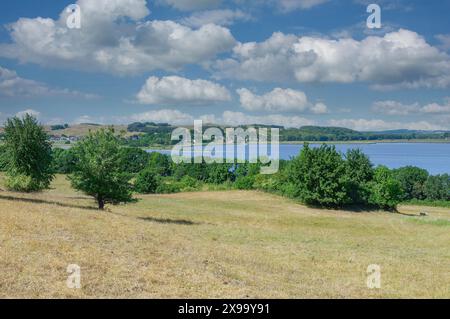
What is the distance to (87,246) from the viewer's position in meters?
23.3

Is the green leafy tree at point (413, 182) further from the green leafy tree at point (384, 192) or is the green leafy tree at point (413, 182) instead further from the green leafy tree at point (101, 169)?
the green leafy tree at point (101, 169)

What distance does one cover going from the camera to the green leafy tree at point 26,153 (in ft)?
161

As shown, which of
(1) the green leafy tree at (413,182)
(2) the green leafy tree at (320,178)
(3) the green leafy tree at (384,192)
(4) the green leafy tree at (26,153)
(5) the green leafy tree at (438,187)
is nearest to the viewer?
(4) the green leafy tree at (26,153)

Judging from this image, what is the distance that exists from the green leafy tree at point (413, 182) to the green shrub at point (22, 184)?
391 feet

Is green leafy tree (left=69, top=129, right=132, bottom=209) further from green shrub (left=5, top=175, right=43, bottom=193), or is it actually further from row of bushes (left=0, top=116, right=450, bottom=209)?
green shrub (left=5, top=175, right=43, bottom=193)

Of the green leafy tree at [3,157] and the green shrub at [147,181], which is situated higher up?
the green leafy tree at [3,157]

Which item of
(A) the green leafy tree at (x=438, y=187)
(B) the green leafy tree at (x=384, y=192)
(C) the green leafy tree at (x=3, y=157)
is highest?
(C) the green leafy tree at (x=3, y=157)

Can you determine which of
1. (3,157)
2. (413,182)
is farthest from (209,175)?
(3,157)

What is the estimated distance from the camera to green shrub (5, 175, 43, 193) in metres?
50.5

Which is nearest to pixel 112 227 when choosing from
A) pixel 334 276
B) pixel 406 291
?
pixel 334 276

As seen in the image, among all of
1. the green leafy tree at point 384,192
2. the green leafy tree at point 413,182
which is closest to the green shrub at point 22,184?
the green leafy tree at point 384,192

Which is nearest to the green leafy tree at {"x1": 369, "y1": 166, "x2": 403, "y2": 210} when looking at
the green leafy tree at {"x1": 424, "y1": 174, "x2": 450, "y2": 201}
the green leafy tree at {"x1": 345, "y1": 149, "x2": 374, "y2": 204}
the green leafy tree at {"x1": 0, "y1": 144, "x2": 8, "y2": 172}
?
the green leafy tree at {"x1": 345, "y1": 149, "x2": 374, "y2": 204}

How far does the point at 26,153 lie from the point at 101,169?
44.4 feet
